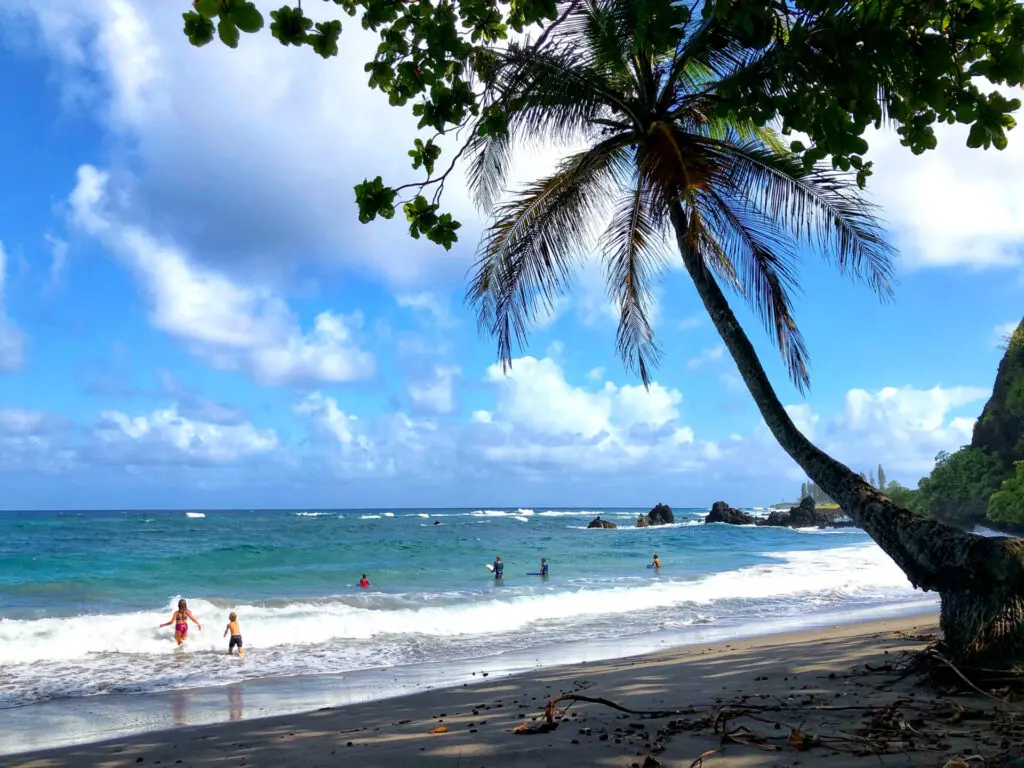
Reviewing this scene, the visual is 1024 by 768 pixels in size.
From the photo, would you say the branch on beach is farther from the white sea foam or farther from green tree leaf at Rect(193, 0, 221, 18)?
the white sea foam

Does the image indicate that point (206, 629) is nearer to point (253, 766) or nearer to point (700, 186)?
point (253, 766)

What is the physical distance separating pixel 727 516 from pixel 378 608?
63170mm

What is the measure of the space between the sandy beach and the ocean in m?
2.28

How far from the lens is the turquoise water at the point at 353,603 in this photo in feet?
39.0

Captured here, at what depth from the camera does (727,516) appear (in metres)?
74.8

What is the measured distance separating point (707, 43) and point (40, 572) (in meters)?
32.0

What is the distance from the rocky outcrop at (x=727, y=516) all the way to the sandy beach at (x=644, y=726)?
68.7 m

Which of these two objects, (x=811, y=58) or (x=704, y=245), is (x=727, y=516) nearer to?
(x=704, y=245)

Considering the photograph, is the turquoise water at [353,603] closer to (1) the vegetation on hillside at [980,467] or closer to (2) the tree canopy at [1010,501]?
(2) the tree canopy at [1010,501]

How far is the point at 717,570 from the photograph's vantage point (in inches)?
1077

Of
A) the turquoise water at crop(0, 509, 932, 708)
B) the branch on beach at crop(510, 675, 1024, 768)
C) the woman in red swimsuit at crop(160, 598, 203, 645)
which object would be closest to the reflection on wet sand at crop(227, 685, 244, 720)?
the turquoise water at crop(0, 509, 932, 708)

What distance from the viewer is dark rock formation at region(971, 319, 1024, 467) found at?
35875mm

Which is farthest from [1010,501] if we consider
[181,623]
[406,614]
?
[181,623]

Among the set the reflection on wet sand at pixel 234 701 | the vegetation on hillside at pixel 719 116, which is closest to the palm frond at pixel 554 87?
the vegetation on hillside at pixel 719 116
